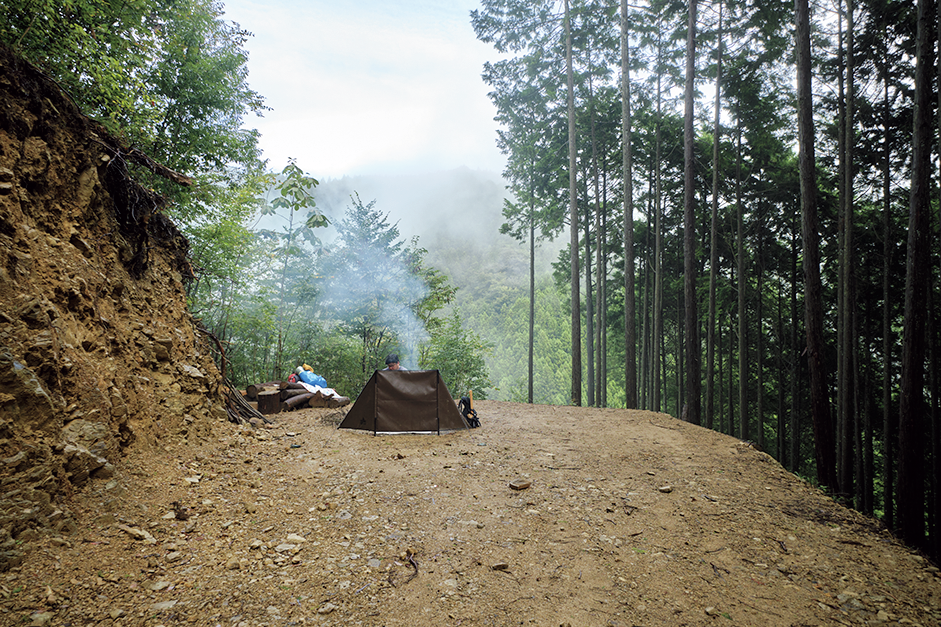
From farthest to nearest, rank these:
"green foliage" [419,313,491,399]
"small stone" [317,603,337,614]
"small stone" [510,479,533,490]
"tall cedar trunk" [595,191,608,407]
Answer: "tall cedar trunk" [595,191,608,407], "green foliage" [419,313,491,399], "small stone" [510,479,533,490], "small stone" [317,603,337,614]

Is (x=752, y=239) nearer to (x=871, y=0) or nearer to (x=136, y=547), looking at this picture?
(x=871, y=0)

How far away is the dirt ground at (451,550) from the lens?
2088 mm

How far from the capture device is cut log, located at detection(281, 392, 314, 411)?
8125mm

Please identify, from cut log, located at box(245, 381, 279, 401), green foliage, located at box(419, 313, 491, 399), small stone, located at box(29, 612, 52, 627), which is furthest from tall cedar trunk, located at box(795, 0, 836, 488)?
cut log, located at box(245, 381, 279, 401)

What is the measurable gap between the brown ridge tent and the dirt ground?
1.80 metres

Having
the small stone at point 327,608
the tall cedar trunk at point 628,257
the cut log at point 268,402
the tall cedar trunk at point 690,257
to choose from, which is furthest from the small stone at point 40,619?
the tall cedar trunk at point 628,257

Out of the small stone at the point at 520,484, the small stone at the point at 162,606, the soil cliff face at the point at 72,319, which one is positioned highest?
the soil cliff face at the point at 72,319

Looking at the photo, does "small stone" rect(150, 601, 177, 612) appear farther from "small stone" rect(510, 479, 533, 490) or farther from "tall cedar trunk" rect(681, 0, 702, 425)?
"tall cedar trunk" rect(681, 0, 702, 425)

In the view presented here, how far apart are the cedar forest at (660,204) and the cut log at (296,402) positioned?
1.87m

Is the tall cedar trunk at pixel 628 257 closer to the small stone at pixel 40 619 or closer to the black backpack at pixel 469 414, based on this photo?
the black backpack at pixel 469 414

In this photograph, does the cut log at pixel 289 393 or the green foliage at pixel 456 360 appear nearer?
the cut log at pixel 289 393

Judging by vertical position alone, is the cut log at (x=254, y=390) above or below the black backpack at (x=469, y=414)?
above

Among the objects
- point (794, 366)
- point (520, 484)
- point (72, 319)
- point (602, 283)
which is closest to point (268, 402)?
point (72, 319)

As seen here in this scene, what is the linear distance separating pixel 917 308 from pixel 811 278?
1.21m
